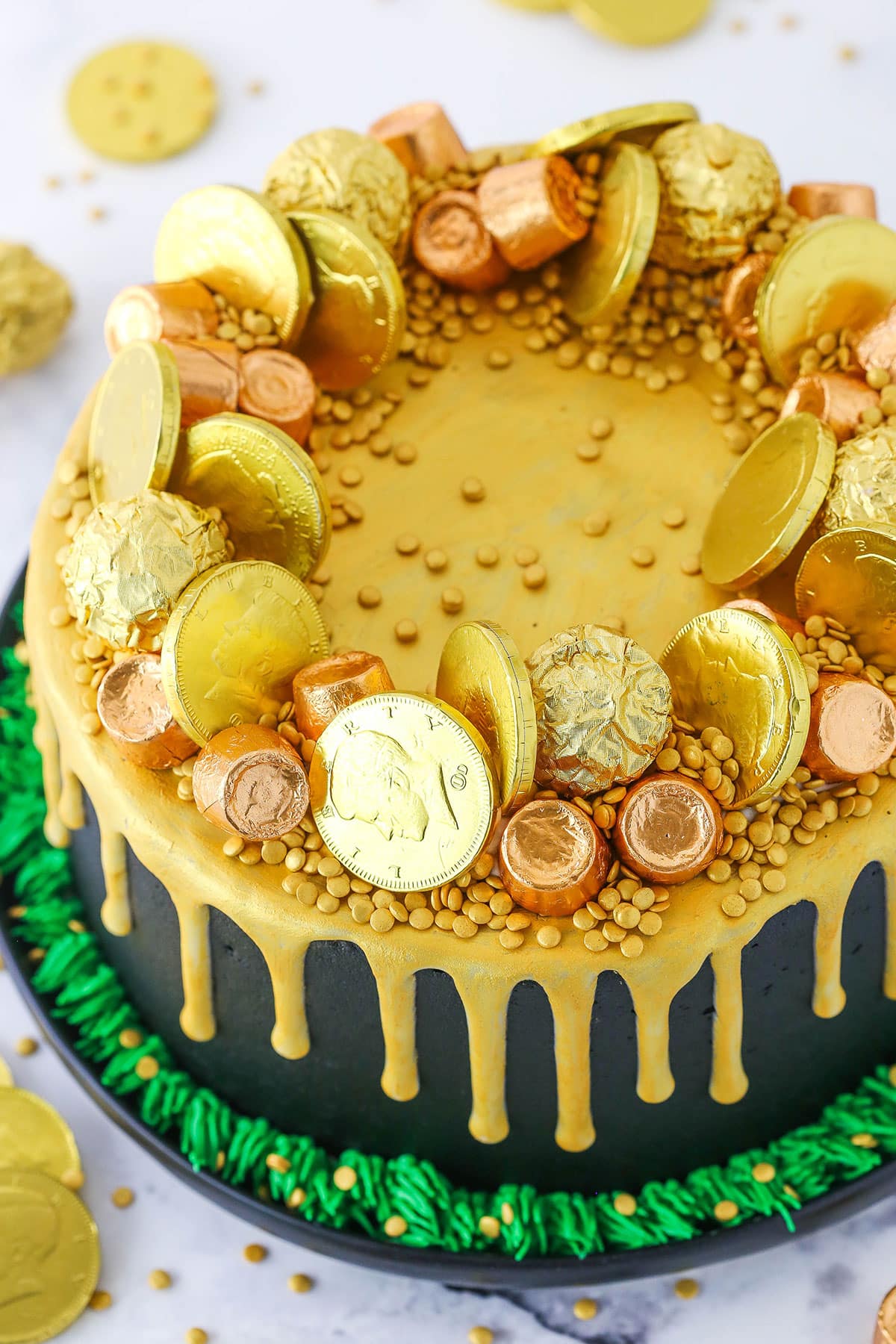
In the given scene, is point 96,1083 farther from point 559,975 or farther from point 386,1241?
point 559,975

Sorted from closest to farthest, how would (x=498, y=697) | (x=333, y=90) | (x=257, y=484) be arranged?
(x=498, y=697), (x=257, y=484), (x=333, y=90)

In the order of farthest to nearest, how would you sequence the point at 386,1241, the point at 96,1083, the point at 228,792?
the point at 96,1083 < the point at 386,1241 < the point at 228,792

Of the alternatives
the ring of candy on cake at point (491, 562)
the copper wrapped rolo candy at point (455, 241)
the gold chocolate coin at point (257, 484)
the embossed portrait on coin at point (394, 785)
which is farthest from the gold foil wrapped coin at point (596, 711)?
the copper wrapped rolo candy at point (455, 241)

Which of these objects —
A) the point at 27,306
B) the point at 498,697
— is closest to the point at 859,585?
the point at 498,697

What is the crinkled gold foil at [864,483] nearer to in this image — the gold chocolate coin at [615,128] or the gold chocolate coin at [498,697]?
the gold chocolate coin at [498,697]

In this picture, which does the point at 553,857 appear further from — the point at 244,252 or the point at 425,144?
the point at 425,144

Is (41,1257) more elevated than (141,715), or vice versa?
(141,715)

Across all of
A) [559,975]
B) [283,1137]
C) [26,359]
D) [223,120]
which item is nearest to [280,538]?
[559,975]

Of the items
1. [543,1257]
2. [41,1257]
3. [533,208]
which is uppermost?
[533,208]
